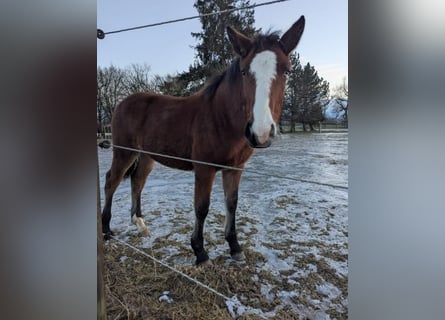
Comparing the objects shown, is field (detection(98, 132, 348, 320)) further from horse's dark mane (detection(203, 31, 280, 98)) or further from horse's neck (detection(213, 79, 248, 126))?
horse's dark mane (detection(203, 31, 280, 98))

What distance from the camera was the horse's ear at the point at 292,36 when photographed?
3.68ft

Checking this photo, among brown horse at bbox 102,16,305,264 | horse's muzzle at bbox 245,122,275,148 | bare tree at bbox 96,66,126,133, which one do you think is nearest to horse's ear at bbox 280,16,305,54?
brown horse at bbox 102,16,305,264

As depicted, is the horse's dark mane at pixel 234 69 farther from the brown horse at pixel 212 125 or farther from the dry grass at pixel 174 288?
the dry grass at pixel 174 288

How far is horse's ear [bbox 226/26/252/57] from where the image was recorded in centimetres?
120

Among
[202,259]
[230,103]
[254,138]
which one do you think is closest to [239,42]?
[230,103]

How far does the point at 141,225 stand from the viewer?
143cm

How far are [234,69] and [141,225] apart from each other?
2.39 feet

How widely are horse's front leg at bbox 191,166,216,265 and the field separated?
2 cm

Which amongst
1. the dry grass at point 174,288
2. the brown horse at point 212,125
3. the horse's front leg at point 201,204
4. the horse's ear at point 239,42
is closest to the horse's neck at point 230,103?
the brown horse at point 212,125

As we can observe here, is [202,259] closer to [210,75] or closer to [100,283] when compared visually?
[100,283]
